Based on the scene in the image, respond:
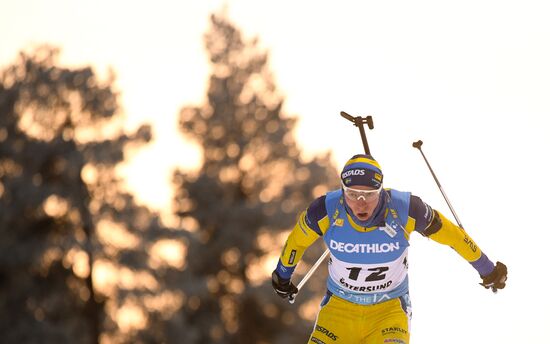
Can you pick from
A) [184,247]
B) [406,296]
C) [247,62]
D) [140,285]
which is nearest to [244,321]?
[184,247]

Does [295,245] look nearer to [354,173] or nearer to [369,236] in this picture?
[369,236]

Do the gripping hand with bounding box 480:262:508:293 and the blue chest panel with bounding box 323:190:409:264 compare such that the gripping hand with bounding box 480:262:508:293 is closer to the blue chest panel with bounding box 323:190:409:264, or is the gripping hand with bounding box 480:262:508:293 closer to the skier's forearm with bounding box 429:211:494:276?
the skier's forearm with bounding box 429:211:494:276

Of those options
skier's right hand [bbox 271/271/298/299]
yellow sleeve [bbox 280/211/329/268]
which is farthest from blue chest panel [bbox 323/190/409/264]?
skier's right hand [bbox 271/271/298/299]

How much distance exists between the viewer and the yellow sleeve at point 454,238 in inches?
425

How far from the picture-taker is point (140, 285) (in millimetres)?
35031

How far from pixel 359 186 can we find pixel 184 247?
28.9m

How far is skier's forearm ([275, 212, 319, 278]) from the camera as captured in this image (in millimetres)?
11008

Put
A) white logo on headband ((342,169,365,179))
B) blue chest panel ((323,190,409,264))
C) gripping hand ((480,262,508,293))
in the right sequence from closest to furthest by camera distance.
A: white logo on headband ((342,169,365,179)) < blue chest panel ((323,190,409,264)) < gripping hand ((480,262,508,293))

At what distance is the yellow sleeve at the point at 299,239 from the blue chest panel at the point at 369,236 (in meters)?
0.15

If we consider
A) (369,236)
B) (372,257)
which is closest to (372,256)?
(372,257)

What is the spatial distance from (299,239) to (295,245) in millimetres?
138

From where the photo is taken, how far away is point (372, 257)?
423 inches

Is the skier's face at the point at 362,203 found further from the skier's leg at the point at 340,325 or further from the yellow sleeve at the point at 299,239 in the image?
the skier's leg at the point at 340,325

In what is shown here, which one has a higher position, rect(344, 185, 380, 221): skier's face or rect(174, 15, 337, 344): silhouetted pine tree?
rect(174, 15, 337, 344): silhouetted pine tree
